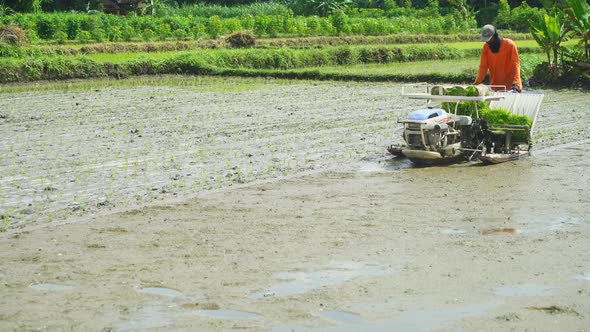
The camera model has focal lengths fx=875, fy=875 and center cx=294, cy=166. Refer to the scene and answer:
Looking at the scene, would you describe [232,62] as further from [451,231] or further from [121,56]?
[451,231]

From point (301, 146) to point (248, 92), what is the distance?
6615mm

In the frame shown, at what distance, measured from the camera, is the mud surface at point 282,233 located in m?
4.78

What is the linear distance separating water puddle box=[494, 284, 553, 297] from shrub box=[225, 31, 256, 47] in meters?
22.8

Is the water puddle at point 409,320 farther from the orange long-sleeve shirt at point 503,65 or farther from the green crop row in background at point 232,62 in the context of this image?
the green crop row in background at point 232,62

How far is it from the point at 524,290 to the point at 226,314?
1.76m

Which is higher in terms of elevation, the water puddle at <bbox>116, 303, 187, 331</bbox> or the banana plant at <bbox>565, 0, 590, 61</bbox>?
the banana plant at <bbox>565, 0, 590, 61</bbox>

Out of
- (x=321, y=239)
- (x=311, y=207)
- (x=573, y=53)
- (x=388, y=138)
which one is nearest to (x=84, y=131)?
(x=388, y=138)

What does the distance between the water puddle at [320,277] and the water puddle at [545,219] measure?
1526 millimetres

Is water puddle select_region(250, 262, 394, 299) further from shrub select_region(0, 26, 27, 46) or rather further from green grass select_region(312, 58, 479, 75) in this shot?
shrub select_region(0, 26, 27, 46)

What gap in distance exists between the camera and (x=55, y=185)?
806cm

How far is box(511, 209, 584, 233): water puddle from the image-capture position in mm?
6508

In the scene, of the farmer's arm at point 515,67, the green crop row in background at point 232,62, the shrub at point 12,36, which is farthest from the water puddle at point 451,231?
the shrub at point 12,36

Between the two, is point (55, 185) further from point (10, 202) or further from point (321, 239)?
point (321, 239)

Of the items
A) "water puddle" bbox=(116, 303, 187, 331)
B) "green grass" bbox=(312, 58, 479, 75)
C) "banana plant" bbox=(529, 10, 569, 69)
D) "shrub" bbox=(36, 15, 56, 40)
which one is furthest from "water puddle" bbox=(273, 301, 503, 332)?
"shrub" bbox=(36, 15, 56, 40)
